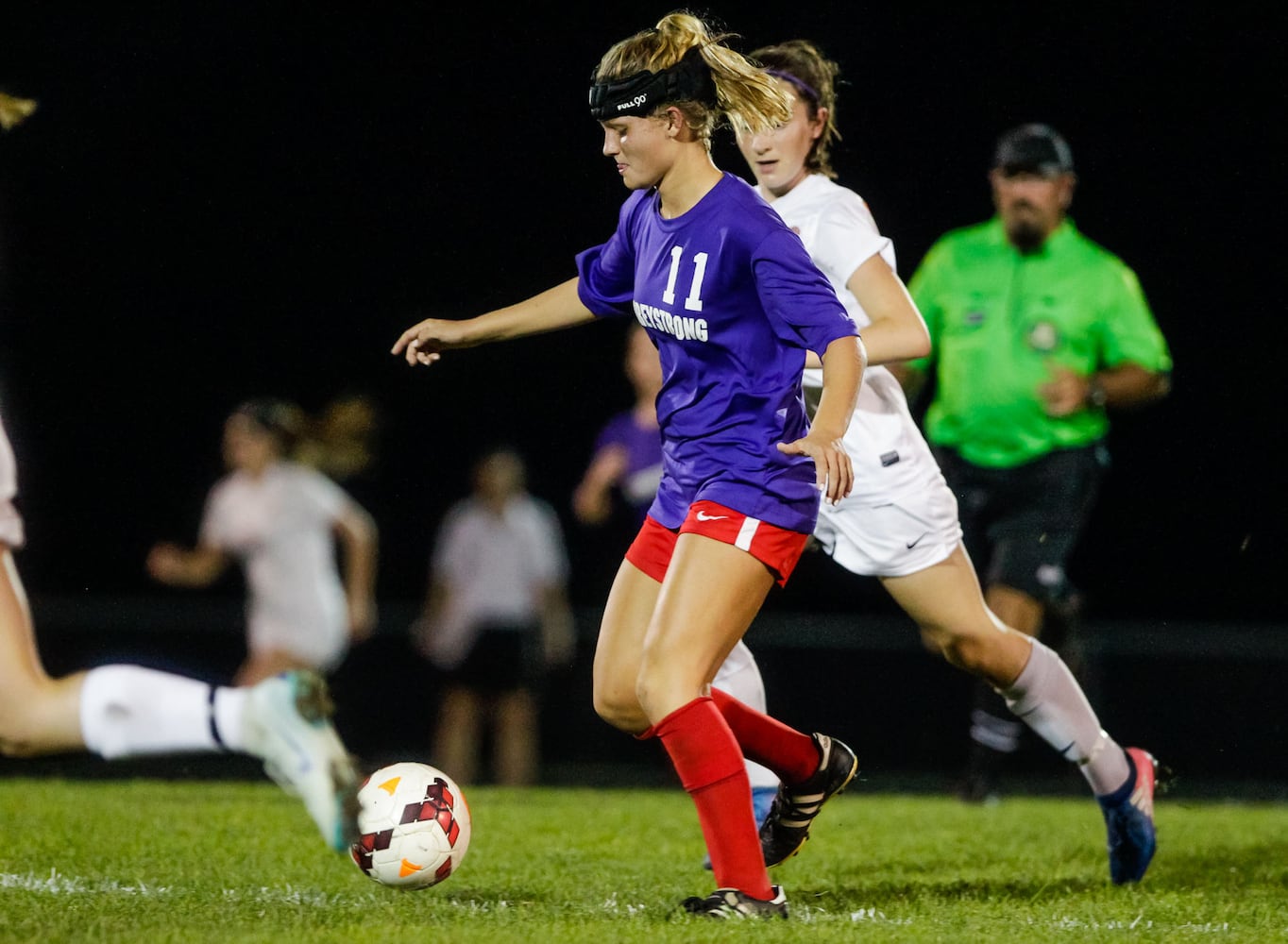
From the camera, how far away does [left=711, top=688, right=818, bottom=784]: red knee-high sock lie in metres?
4.40

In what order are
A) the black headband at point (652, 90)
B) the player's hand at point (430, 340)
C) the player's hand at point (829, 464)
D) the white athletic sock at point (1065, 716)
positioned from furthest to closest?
the white athletic sock at point (1065, 716), the player's hand at point (430, 340), the black headband at point (652, 90), the player's hand at point (829, 464)

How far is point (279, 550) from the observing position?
962 centimetres

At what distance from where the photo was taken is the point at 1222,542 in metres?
13.8

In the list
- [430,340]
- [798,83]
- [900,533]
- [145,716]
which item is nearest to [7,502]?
[145,716]

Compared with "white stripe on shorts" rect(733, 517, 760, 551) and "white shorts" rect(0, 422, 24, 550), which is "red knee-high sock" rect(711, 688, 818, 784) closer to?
"white stripe on shorts" rect(733, 517, 760, 551)

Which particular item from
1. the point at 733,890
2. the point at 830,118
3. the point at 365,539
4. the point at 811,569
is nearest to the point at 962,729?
the point at 811,569

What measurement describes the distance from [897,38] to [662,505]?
387 inches

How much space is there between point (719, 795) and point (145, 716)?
135cm

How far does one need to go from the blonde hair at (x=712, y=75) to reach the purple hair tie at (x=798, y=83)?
79 centimetres

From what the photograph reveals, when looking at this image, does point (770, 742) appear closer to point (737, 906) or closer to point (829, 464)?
point (737, 906)

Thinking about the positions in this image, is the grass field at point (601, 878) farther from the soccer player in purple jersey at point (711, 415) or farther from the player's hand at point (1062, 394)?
the player's hand at point (1062, 394)

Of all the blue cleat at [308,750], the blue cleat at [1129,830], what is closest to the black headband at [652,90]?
the blue cleat at [308,750]

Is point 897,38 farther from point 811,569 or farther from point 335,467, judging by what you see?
point 335,467

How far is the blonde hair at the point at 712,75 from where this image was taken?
163 inches
